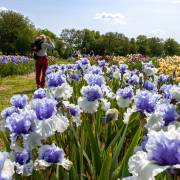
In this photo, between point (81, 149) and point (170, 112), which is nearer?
point (170, 112)

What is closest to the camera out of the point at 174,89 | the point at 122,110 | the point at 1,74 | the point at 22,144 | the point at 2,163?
the point at 2,163

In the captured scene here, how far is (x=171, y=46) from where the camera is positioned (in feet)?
271

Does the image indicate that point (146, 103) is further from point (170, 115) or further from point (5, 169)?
point (5, 169)

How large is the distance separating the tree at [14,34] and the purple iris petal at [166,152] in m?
57.8

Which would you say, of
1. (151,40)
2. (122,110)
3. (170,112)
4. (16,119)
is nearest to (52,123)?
(16,119)

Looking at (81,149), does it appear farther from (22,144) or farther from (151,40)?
(151,40)

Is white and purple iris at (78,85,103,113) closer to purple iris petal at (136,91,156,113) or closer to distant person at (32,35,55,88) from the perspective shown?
purple iris petal at (136,91,156,113)

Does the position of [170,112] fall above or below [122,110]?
above

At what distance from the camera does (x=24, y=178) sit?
252 cm

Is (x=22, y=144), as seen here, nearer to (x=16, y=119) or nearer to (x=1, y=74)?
(x=16, y=119)

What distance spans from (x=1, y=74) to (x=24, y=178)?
52.7 ft

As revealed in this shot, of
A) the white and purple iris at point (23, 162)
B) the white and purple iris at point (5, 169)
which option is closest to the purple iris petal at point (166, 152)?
the white and purple iris at point (5, 169)

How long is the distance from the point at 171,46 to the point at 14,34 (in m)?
34.6

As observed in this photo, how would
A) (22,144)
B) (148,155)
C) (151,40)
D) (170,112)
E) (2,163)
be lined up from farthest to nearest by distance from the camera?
(151,40) < (22,144) < (170,112) < (2,163) < (148,155)
